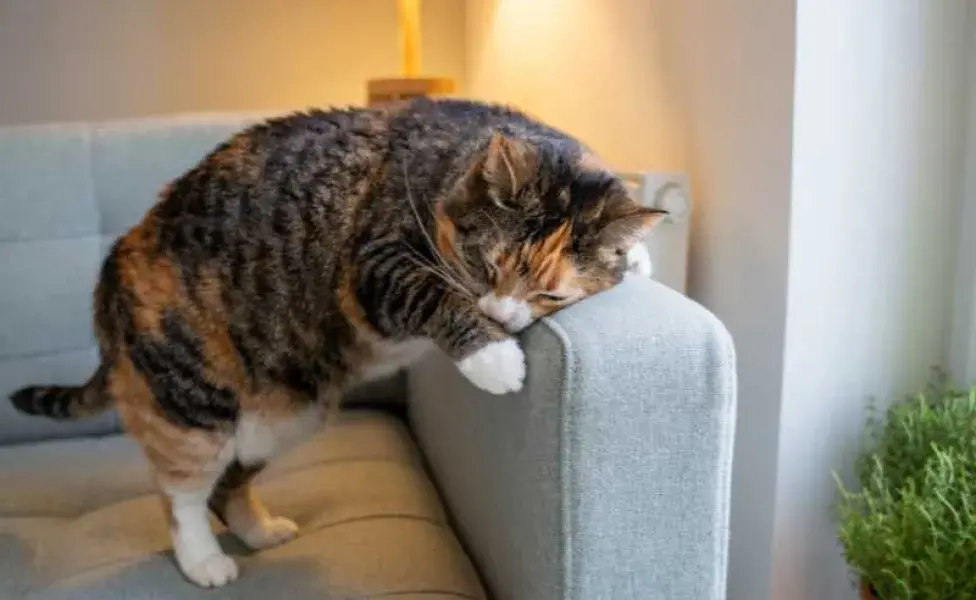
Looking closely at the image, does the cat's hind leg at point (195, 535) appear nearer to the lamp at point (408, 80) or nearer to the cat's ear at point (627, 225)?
the cat's ear at point (627, 225)

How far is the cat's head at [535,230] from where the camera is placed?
0.98 meters

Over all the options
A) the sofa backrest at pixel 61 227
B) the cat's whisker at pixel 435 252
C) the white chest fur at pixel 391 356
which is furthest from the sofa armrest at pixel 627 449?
the sofa backrest at pixel 61 227

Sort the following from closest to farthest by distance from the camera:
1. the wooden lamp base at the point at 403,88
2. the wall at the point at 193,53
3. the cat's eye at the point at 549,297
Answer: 1. the cat's eye at the point at 549,297
2. the wooden lamp base at the point at 403,88
3. the wall at the point at 193,53

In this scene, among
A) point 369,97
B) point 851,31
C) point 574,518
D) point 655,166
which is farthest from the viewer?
point 369,97

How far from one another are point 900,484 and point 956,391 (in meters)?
0.15

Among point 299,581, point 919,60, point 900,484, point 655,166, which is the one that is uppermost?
point 919,60

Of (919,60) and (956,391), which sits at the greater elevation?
(919,60)

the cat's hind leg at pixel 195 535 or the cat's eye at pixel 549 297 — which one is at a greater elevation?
the cat's eye at pixel 549 297

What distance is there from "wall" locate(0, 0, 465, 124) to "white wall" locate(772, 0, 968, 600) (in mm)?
1422

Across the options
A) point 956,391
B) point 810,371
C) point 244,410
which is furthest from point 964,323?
point 244,410

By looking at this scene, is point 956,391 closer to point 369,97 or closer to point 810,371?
point 810,371

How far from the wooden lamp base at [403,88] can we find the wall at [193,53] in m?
0.33

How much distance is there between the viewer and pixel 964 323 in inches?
47.6

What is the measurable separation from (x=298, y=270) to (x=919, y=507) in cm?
75
